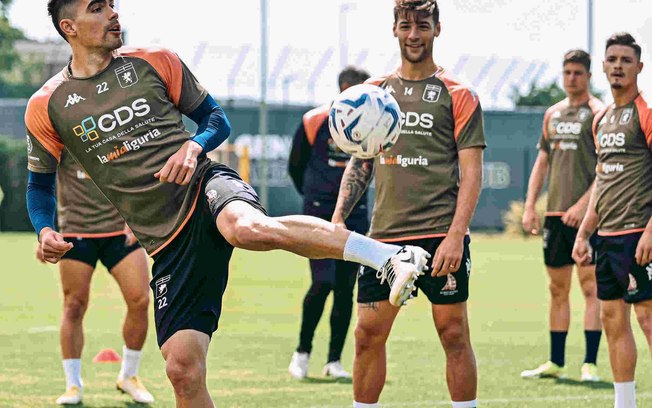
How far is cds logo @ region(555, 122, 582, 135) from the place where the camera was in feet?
38.2

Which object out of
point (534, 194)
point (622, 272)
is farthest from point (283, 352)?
point (622, 272)

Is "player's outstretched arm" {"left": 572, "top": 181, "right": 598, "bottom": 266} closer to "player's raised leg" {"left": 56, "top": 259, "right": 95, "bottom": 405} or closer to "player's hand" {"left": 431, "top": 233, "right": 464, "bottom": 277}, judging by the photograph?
"player's hand" {"left": 431, "top": 233, "right": 464, "bottom": 277}

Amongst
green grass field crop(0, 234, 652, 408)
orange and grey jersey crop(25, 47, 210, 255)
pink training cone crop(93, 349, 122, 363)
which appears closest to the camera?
orange and grey jersey crop(25, 47, 210, 255)

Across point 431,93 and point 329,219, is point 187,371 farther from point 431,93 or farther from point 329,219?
point 329,219

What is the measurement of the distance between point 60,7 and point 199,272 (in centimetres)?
174

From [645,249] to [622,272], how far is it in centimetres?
33

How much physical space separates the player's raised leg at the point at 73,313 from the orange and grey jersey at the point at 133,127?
311 cm

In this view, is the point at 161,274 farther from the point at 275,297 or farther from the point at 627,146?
the point at 275,297

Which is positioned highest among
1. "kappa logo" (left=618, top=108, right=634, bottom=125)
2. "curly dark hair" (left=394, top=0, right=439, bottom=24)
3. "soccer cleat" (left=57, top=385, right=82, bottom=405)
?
"curly dark hair" (left=394, top=0, right=439, bottom=24)

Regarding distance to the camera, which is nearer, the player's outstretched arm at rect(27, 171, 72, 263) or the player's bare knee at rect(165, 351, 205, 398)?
the player's bare knee at rect(165, 351, 205, 398)

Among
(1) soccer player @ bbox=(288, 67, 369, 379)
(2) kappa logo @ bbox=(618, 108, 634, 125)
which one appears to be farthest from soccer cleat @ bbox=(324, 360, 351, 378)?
(2) kappa logo @ bbox=(618, 108, 634, 125)

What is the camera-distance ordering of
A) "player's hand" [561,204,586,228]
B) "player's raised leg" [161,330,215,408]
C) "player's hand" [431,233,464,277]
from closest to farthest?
"player's raised leg" [161,330,215,408], "player's hand" [431,233,464,277], "player's hand" [561,204,586,228]

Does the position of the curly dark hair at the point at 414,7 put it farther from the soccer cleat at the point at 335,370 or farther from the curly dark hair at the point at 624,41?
the soccer cleat at the point at 335,370

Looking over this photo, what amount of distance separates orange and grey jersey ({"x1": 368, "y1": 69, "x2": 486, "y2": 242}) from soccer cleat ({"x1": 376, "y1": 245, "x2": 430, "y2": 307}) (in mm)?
1514
